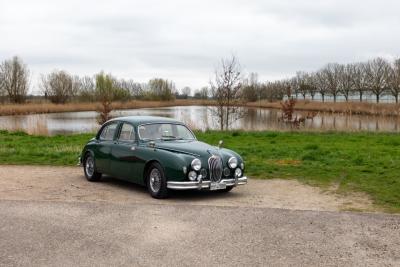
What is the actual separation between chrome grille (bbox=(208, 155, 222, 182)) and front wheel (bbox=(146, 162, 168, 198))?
0.90 meters

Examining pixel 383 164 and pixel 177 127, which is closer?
pixel 177 127

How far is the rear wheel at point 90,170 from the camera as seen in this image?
39.3ft

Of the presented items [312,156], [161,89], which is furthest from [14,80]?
[312,156]

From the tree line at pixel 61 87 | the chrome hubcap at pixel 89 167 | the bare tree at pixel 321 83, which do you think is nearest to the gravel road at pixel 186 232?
the chrome hubcap at pixel 89 167

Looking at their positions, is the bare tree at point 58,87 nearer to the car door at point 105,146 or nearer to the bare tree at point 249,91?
the bare tree at point 249,91

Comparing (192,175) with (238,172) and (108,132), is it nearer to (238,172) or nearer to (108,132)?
(238,172)

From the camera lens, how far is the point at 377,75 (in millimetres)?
64750

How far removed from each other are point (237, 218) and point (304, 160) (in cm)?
775

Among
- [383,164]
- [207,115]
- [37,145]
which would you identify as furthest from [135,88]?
[383,164]

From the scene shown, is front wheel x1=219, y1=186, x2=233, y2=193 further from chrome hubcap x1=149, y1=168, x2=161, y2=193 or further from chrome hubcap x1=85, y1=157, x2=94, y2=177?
chrome hubcap x1=85, y1=157, x2=94, y2=177

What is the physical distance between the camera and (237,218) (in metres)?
7.90

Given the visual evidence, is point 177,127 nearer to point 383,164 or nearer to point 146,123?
point 146,123

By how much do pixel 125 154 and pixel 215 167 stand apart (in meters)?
2.11

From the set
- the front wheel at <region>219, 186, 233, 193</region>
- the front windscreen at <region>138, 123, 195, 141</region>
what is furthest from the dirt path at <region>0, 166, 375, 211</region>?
the front windscreen at <region>138, 123, 195, 141</region>
